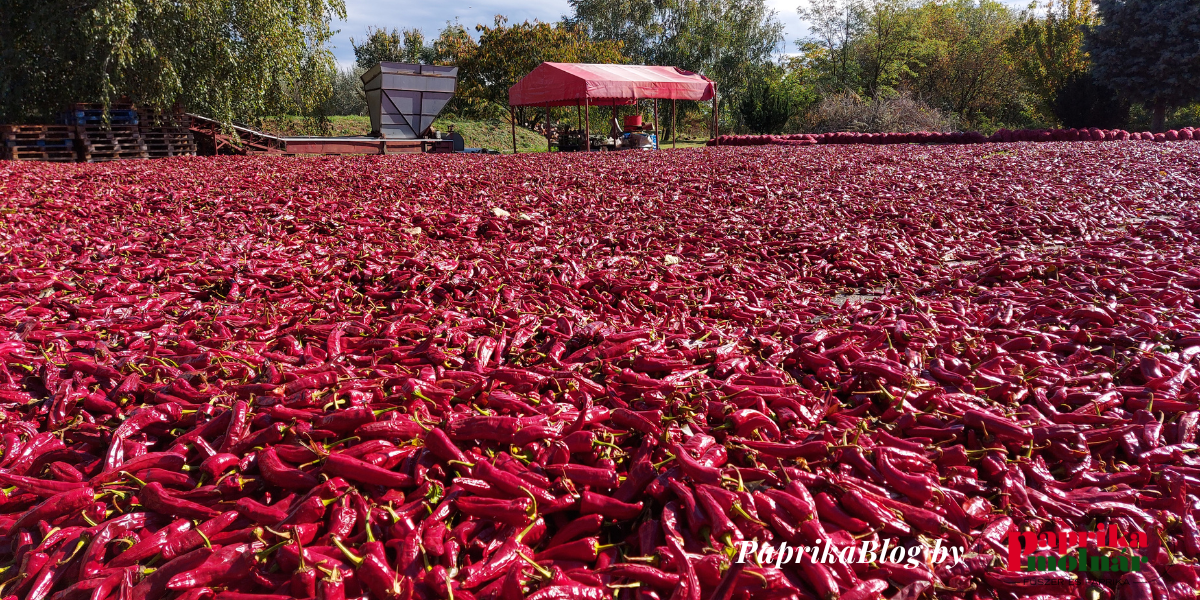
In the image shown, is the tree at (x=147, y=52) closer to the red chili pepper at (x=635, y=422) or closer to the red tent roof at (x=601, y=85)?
the red tent roof at (x=601, y=85)

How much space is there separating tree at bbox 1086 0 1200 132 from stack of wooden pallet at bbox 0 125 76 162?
48364 millimetres

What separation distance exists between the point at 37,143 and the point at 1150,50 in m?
50.3

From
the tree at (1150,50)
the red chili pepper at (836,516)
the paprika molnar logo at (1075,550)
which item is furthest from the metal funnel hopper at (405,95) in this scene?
the tree at (1150,50)

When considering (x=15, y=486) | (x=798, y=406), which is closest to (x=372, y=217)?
(x=15, y=486)

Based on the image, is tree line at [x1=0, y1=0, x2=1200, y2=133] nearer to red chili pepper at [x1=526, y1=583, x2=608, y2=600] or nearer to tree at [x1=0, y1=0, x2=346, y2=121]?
tree at [x1=0, y1=0, x2=346, y2=121]

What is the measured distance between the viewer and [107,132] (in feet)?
61.6

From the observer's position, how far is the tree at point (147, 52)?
16938 millimetres

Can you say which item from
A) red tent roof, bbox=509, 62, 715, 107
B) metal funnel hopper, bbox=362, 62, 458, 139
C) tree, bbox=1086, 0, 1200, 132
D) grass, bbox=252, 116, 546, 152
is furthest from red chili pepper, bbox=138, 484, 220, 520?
tree, bbox=1086, 0, 1200, 132

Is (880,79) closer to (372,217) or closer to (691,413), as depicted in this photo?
(372,217)

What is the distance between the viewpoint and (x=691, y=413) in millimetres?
3164

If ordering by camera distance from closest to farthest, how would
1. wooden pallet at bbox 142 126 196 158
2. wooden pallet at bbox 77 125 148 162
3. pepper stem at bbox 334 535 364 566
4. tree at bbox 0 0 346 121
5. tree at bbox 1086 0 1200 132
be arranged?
pepper stem at bbox 334 535 364 566 → tree at bbox 0 0 346 121 → wooden pallet at bbox 77 125 148 162 → wooden pallet at bbox 142 126 196 158 → tree at bbox 1086 0 1200 132

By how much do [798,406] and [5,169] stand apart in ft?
55.5

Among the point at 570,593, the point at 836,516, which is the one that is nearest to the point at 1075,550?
the point at 836,516

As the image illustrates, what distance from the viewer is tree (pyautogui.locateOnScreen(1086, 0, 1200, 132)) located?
115 feet
